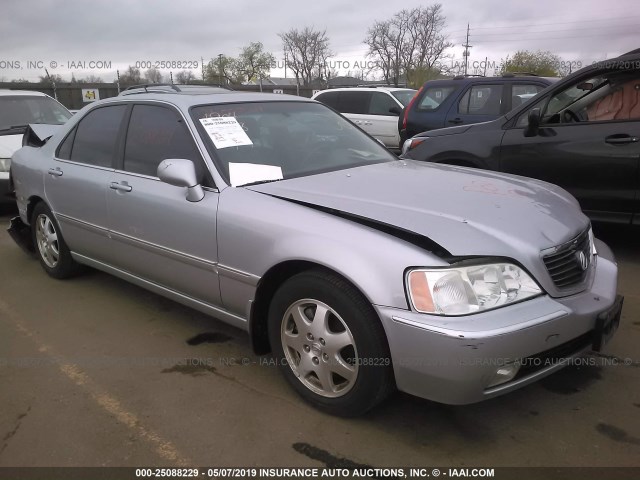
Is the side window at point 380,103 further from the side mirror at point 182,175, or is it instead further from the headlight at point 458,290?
the headlight at point 458,290

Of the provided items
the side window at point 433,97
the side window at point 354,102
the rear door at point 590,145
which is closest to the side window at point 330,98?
the side window at point 354,102

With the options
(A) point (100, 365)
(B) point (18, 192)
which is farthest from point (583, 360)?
(B) point (18, 192)

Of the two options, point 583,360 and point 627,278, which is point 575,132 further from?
point 583,360

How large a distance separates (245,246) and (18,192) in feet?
10.9

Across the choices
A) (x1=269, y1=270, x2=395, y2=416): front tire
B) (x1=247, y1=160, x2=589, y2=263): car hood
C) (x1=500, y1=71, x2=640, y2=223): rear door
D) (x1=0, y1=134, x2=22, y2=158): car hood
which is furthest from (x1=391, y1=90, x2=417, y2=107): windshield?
(x1=269, y1=270, x2=395, y2=416): front tire

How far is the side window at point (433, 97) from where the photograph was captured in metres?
8.36

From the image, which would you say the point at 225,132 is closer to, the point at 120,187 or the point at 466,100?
the point at 120,187

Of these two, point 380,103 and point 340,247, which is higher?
point 380,103

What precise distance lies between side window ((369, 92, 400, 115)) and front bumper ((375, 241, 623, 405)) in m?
8.79

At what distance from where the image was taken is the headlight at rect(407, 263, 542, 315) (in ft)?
7.30

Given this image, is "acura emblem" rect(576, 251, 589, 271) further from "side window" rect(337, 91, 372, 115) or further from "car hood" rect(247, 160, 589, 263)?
"side window" rect(337, 91, 372, 115)

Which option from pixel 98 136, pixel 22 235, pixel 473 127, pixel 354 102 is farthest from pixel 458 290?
pixel 354 102

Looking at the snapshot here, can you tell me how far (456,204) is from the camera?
2.69 m

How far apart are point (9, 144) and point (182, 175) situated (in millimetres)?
5766
